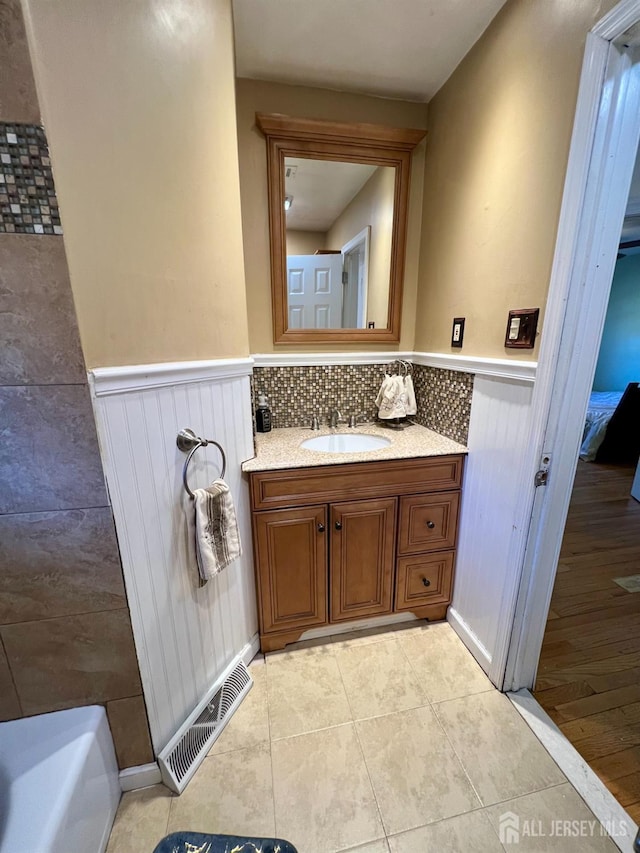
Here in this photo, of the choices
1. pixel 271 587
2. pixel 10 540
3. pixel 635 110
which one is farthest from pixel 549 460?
pixel 10 540

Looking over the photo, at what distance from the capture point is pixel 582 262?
0.93 m

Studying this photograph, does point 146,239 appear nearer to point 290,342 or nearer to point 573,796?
point 290,342

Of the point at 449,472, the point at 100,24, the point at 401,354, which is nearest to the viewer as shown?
the point at 100,24

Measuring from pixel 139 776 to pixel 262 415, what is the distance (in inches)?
52.1

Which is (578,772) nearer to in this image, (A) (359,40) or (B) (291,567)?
(B) (291,567)

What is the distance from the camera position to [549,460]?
1079 mm

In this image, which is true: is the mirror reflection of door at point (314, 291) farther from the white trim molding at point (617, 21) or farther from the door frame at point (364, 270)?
the white trim molding at point (617, 21)

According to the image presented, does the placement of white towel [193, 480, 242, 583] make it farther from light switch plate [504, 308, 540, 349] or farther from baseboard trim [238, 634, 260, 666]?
light switch plate [504, 308, 540, 349]

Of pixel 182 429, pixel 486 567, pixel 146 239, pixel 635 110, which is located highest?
pixel 635 110

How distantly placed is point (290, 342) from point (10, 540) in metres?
1.26

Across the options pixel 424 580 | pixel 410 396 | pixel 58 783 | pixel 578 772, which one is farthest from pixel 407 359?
pixel 58 783

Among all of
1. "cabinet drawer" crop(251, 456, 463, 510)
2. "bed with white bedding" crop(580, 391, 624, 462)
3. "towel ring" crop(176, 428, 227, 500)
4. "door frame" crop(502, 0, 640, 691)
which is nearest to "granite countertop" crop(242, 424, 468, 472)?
"cabinet drawer" crop(251, 456, 463, 510)

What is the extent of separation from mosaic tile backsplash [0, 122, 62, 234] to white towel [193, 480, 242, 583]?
0.72 meters

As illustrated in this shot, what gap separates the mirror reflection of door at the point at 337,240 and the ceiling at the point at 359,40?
0.96 ft
